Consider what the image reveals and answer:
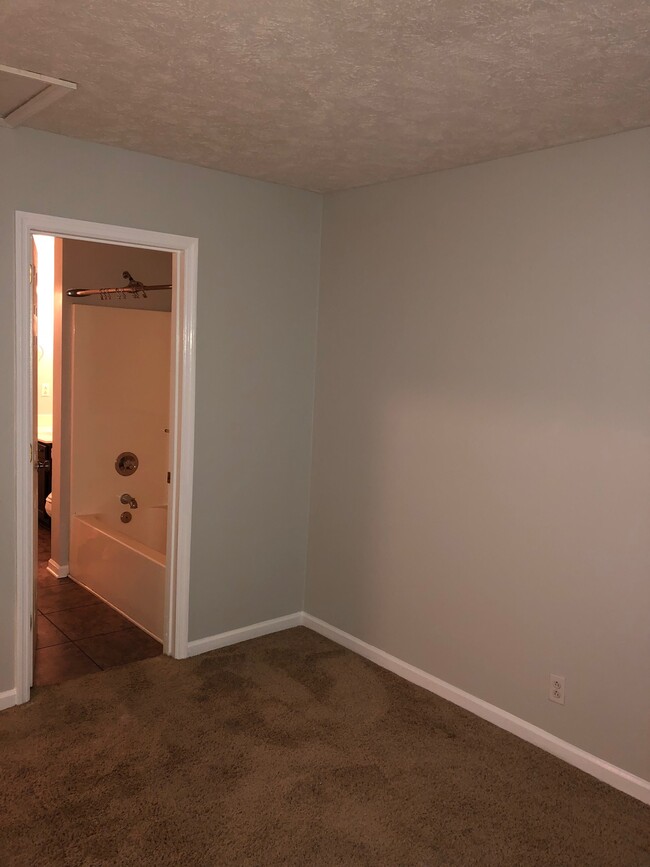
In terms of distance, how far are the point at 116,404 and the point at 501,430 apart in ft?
9.50

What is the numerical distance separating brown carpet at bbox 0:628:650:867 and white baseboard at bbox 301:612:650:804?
5 cm

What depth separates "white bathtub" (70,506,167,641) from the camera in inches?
159

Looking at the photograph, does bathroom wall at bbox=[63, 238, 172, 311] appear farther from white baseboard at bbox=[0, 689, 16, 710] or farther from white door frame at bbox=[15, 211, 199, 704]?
white baseboard at bbox=[0, 689, 16, 710]

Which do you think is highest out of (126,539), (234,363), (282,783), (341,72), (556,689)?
(341,72)

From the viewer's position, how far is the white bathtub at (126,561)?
4.04 m

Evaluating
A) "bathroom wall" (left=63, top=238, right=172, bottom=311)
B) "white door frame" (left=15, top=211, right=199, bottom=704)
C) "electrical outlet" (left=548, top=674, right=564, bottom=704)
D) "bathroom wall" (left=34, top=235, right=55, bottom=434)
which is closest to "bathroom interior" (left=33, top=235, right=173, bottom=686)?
"bathroom wall" (left=63, top=238, right=172, bottom=311)

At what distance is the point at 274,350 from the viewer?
392 cm

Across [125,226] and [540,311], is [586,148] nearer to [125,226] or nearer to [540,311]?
[540,311]

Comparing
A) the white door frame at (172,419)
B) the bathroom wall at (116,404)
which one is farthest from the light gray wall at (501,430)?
the bathroom wall at (116,404)

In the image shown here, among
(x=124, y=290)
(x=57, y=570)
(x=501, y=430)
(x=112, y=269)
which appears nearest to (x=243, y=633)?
(x=57, y=570)

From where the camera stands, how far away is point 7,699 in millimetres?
3164

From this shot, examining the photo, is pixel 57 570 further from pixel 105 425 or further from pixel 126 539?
pixel 105 425

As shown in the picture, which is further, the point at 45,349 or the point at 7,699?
the point at 45,349

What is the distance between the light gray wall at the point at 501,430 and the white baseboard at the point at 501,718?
4cm
